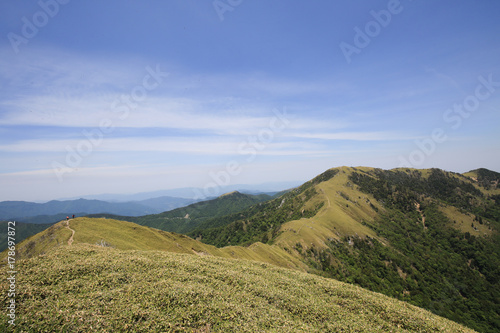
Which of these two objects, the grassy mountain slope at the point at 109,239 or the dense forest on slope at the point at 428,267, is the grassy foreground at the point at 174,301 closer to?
the grassy mountain slope at the point at 109,239

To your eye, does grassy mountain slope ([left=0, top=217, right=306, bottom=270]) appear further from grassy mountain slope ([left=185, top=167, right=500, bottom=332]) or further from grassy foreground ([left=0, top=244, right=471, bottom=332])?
grassy mountain slope ([left=185, top=167, right=500, bottom=332])

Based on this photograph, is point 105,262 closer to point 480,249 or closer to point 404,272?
point 404,272

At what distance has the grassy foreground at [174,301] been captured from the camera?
55.5ft

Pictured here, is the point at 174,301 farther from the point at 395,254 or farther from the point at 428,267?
the point at 428,267

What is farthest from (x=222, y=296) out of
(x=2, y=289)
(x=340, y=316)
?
A: (x=2, y=289)

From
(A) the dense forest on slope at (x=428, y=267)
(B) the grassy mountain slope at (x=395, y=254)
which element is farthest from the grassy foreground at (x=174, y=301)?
(A) the dense forest on slope at (x=428, y=267)

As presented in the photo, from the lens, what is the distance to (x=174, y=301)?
65.6ft

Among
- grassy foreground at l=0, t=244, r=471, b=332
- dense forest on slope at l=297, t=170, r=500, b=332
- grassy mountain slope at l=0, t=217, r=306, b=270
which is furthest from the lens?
dense forest on slope at l=297, t=170, r=500, b=332

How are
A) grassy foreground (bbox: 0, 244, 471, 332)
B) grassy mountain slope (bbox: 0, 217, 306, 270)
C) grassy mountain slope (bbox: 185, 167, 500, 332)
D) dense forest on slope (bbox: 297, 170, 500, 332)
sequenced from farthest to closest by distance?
dense forest on slope (bbox: 297, 170, 500, 332)
grassy mountain slope (bbox: 185, 167, 500, 332)
grassy mountain slope (bbox: 0, 217, 306, 270)
grassy foreground (bbox: 0, 244, 471, 332)

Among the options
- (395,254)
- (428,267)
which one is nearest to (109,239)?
(395,254)

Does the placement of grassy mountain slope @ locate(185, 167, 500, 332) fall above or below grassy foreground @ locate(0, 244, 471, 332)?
below

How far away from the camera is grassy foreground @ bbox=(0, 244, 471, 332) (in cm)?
1692

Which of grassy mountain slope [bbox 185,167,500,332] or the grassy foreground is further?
grassy mountain slope [bbox 185,167,500,332]

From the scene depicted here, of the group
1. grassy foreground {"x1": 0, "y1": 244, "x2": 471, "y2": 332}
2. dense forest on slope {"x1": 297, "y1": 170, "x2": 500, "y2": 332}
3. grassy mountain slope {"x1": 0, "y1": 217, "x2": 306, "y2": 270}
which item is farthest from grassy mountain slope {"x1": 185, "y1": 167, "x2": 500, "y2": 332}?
grassy foreground {"x1": 0, "y1": 244, "x2": 471, "y2": 332}
